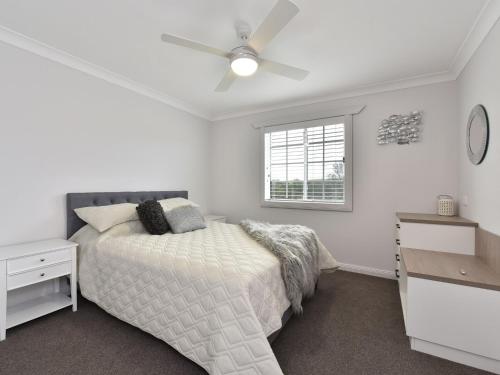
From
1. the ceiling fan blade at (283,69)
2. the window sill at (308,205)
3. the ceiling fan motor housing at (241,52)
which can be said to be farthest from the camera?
the window sill at (308,205)

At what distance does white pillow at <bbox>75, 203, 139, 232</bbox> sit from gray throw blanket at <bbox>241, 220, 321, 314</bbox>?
128 cm

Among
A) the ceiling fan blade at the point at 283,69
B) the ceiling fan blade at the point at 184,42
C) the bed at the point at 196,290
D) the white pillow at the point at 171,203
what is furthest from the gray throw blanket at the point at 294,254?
the ceiling fan blade at the point at 184,42

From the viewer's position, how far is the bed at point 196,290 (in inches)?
50.6

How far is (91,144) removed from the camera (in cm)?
270

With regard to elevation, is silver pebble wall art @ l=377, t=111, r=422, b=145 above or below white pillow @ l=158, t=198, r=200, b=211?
above

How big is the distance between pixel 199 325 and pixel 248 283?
402 millimetres

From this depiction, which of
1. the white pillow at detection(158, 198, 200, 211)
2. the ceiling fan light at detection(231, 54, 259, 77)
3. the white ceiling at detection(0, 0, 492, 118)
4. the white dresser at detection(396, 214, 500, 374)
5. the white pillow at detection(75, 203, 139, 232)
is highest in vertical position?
the white ceiling at detection(0, 0, 492, 118)

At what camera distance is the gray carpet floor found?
1.54 m

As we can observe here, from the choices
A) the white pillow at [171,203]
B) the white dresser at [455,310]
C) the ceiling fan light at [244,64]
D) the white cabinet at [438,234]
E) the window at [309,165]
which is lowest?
the white dresser at [455,310]

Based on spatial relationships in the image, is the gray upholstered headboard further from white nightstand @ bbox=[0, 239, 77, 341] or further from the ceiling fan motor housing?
the ceiling fan motor housing

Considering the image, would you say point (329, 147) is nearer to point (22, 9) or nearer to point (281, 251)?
point (281, 251)

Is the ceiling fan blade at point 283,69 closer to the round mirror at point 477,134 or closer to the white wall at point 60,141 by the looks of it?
the round mirror at point 477,134

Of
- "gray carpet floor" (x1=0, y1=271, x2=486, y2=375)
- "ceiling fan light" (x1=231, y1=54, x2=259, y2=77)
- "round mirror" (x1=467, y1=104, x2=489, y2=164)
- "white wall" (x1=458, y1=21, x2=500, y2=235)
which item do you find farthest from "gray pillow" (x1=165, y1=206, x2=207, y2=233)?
"round mirror" (x1=467, y1=104, x2=489, y2=164)

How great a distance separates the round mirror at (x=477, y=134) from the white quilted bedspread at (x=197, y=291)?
2.00 m
